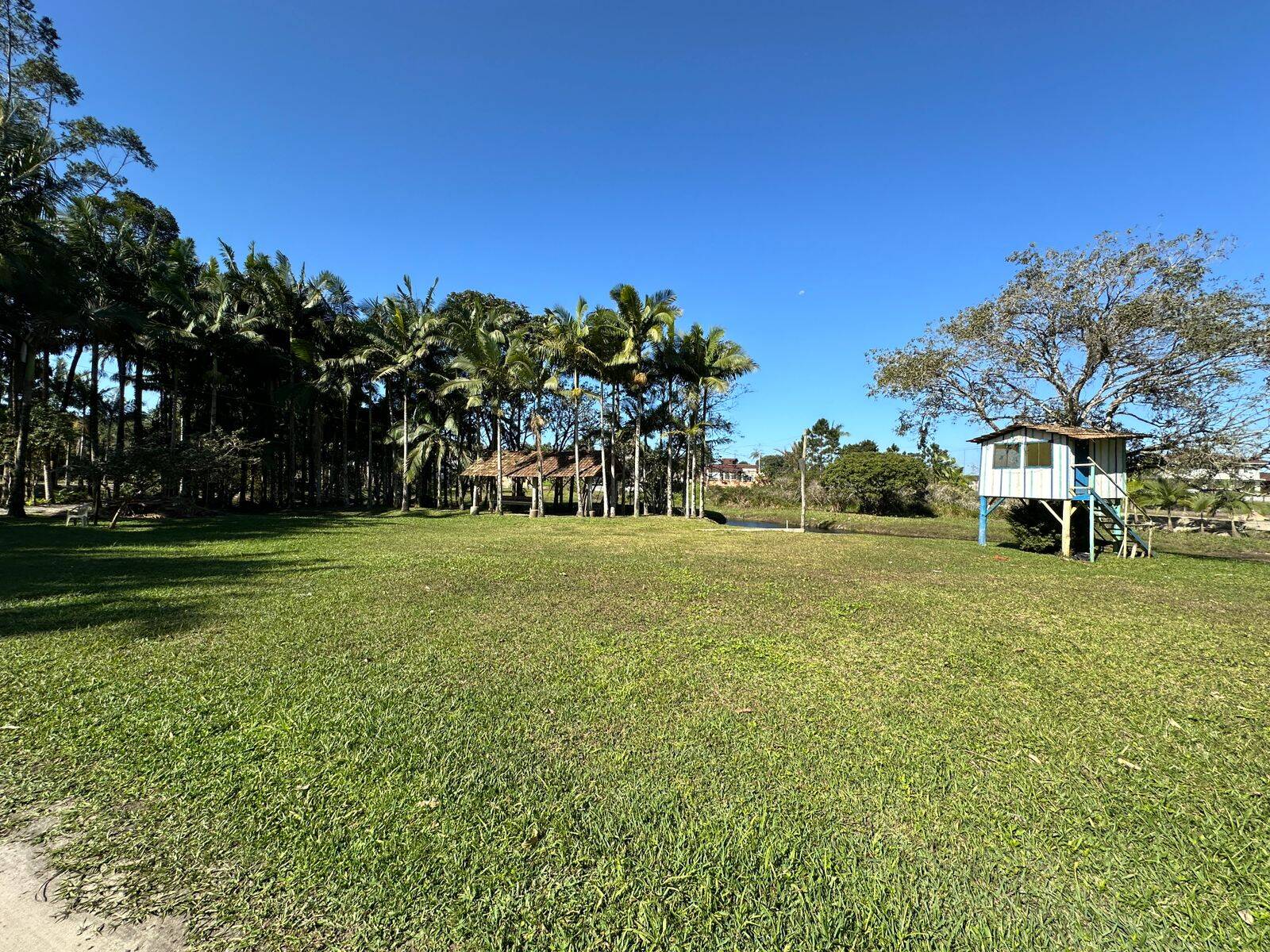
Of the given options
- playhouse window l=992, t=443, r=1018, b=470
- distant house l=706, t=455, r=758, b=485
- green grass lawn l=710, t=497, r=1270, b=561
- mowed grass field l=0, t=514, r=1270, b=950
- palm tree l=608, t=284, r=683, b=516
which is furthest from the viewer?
distant house l=706, t=455, r=758, b=485

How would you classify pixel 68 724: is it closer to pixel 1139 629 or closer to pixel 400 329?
pixel 1139 629

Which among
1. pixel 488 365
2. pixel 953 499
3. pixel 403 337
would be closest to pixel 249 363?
pixel 403 337

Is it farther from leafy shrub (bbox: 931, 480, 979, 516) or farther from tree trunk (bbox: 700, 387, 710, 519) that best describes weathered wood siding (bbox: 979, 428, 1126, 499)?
leafy shrub (bbox: 931, 480, 979, 516)

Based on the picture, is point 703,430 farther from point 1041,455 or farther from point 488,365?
point 1041,455

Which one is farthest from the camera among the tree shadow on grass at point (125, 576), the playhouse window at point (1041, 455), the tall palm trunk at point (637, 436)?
the tall palm trunk at point (637, 436)

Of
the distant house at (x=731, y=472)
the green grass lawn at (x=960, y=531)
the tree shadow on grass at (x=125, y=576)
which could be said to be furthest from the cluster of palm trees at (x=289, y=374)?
the distant house at (x=731, y=472)

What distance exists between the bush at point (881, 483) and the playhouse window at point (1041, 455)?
16627 mm

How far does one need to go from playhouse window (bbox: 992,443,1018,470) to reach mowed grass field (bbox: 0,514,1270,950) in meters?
8.66

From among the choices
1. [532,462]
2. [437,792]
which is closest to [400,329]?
[532,462]

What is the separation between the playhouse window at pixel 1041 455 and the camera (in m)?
13.4

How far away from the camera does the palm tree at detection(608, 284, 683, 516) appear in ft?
69.4

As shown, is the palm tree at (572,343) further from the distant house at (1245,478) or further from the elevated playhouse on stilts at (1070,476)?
the distant house at (1245,478)

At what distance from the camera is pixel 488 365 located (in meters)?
22.1

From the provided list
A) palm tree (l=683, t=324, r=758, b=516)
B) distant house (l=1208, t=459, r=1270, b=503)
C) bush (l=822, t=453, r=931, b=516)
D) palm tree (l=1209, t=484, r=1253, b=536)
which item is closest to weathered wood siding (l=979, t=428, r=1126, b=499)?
distant house (l=1208, t=459, r=1270, b=503)
